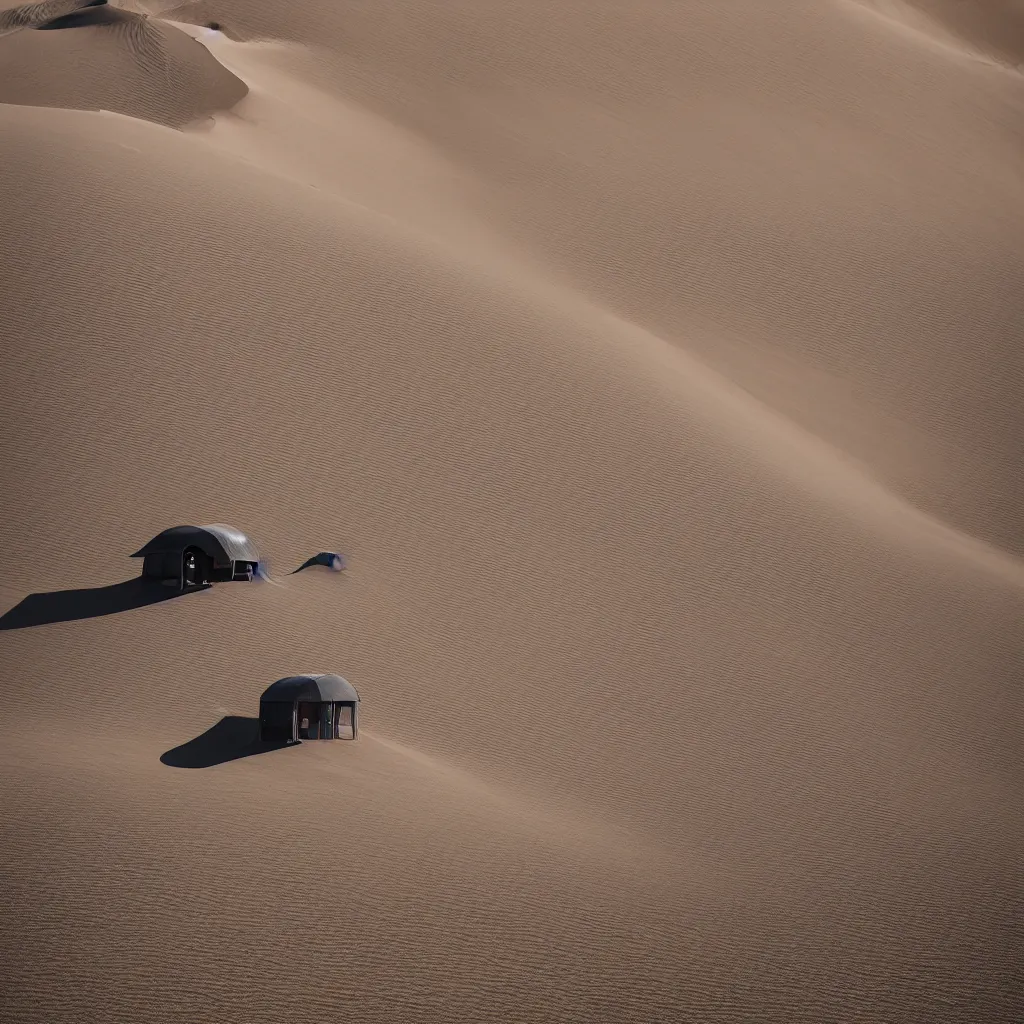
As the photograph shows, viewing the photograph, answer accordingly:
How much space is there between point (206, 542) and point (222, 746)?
4.00m

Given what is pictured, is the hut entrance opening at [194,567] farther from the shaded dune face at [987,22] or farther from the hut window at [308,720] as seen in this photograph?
the shaded dune face at [987,22]

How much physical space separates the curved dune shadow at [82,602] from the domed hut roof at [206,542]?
56cm

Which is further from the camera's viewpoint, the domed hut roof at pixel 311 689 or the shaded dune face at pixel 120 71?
the shaded dune face at pixel 120 71

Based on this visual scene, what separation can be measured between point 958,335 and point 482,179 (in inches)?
480

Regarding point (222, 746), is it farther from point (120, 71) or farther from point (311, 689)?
point (120, 71)

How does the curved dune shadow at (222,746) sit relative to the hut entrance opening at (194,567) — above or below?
below

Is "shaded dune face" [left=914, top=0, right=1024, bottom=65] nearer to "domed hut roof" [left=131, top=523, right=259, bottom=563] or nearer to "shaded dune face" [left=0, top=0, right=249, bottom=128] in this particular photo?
"shaded dune face" [left=0, top=0, right=249, bottom=128]

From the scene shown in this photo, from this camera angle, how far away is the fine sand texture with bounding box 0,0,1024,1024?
1476cm

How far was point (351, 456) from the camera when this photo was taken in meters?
24.2

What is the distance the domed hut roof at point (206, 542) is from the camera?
2069cm

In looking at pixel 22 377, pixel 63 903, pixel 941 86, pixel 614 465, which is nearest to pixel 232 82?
pixel 22 377

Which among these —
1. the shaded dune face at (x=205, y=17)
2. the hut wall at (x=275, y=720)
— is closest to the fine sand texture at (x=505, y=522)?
the hut wall at (x=275, y=720)

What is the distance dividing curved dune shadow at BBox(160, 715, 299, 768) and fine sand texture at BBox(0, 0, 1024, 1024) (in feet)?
0.23

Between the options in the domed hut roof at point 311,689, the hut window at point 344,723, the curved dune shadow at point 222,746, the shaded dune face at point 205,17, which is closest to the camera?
the curved dune shadow at point 222,746
